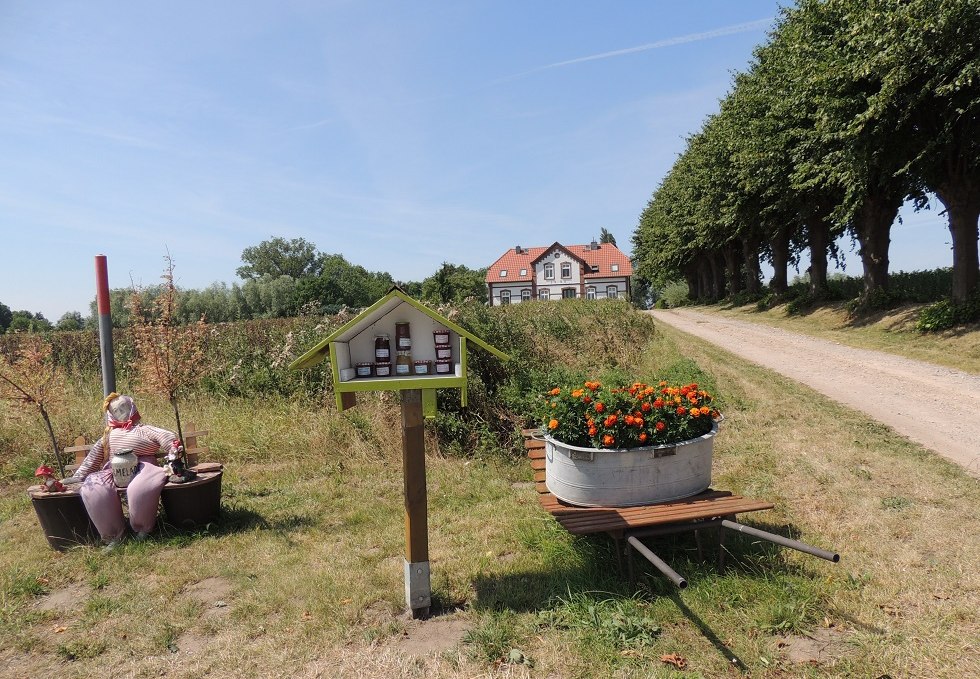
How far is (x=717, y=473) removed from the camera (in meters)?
5.92

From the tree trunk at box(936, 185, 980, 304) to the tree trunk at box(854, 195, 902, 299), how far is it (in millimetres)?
3978

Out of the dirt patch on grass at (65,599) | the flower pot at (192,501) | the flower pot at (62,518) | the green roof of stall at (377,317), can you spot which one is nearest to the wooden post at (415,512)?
the green roof of stall at (377,317)

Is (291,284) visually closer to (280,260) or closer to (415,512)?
(280,260)

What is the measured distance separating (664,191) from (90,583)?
1724 inches

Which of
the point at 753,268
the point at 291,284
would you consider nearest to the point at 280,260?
the point at 291,284

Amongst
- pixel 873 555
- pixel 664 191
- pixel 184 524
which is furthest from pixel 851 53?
pixel 664 191

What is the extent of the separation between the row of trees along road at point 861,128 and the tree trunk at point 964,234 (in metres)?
0.02

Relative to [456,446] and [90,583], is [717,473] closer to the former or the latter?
[456,446]

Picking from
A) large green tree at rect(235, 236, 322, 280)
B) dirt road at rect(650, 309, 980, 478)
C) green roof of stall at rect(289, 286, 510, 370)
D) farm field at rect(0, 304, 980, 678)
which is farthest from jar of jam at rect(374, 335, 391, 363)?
large green tree at rect(235, 236, 322, 280)

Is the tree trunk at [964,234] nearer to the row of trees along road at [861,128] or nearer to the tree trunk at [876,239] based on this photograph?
the row of trees along road at [861,128]

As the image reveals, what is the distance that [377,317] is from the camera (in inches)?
155

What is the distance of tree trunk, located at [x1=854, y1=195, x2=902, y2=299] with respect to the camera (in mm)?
18469

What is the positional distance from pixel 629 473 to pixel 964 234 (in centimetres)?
1483

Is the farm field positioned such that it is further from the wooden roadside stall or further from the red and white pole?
the red and white pole
